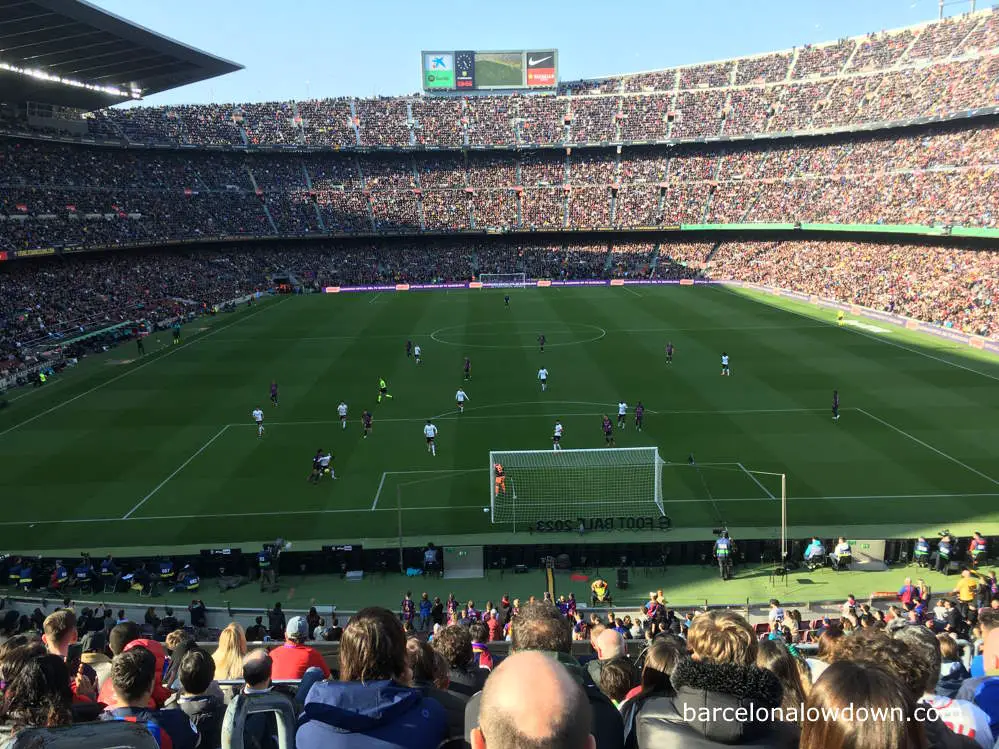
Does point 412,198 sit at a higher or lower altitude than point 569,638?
higher

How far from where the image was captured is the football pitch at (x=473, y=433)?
2525 cm

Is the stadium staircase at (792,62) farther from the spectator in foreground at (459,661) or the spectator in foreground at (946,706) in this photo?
the spectator in foreground at (946,706)

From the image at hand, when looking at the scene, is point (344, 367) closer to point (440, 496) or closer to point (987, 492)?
point (440, 496)

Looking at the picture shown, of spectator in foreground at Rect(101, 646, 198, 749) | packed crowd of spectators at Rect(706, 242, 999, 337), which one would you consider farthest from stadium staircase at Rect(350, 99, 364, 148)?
spectator in foreground at Rect(101, 646, 198, 749)

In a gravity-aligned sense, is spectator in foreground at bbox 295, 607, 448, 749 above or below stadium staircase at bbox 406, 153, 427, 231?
below

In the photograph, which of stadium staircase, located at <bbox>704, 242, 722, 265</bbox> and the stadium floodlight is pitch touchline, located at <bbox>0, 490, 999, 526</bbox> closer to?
the stadium floodlight

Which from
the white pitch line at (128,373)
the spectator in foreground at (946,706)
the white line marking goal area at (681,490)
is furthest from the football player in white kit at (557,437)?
the white pitch line at (128,373)

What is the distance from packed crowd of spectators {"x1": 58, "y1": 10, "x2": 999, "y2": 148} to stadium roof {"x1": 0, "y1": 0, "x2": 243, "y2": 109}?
38.3 feet

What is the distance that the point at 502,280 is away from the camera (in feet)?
310

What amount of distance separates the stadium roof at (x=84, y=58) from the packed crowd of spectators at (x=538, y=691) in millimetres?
56869

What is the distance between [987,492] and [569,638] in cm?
2641

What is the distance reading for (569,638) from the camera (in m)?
5.78

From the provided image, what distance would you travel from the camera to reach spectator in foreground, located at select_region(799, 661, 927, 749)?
123 inches

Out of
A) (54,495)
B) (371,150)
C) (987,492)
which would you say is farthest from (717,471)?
(371,150)
